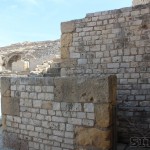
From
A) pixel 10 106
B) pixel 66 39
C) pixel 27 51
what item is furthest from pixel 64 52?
pixel 27 51

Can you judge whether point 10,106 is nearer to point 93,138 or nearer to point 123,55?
point 93,138

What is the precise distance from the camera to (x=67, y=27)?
727 centimetres

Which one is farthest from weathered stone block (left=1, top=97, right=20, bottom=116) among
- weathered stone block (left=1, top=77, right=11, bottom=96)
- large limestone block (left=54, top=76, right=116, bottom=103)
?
large limestone block (left=54, top=76, right=116, bottom=103)

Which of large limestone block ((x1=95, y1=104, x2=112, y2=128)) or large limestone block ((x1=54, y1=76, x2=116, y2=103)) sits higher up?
large limestone block ((x1=54, y1=76, x2=116, y2=103))

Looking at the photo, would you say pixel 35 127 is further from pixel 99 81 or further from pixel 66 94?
pixel 99 81

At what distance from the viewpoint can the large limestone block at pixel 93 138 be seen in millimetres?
4480

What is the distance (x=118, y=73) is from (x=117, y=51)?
0.58 meters

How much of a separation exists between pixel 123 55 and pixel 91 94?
210 cm

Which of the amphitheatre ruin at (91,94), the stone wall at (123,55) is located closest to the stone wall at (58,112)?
the amphitheatre ruin at (91,94)

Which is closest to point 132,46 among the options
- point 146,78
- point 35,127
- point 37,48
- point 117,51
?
point 117,51

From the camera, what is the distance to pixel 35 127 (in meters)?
5.45

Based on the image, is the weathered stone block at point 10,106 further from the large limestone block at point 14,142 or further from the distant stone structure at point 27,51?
the distant stone structure at point 27,51

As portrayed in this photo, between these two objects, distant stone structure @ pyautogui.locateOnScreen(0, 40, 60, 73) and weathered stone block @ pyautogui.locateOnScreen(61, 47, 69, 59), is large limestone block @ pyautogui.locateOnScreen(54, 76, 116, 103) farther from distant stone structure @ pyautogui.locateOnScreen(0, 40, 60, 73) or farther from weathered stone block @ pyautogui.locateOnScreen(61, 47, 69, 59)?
distant stone structure @ pyautogui.locateOnScreen(0, 40, 60, 73)

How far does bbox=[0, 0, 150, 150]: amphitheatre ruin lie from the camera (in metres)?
4.60
